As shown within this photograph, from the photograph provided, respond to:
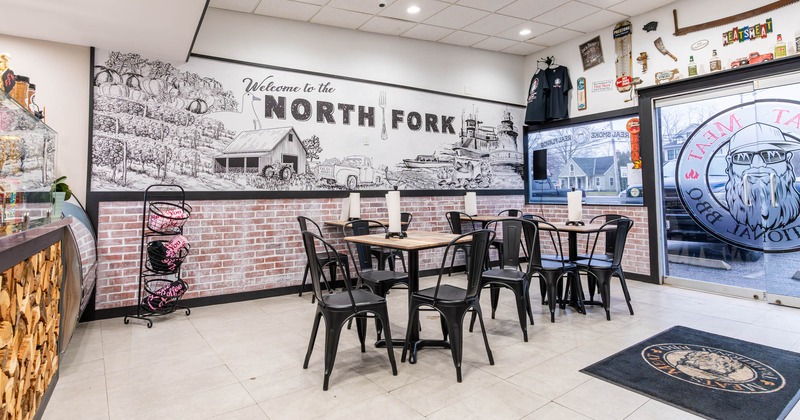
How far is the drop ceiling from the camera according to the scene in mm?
4945

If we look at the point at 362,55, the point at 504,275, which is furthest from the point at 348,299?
the point at 362,55

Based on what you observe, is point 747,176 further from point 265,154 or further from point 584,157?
point 265,154

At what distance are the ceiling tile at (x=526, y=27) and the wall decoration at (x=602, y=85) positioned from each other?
3.58ft

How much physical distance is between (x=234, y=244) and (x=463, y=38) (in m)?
4.56

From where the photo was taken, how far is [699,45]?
503 centimetres

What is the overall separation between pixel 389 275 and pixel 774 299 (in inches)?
170

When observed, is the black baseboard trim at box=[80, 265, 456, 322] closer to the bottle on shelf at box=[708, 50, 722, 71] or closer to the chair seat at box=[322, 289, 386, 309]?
the chair seat at box=[322, 289, 386, 309]

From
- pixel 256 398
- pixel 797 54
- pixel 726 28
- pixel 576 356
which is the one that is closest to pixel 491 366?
pixel 576 356

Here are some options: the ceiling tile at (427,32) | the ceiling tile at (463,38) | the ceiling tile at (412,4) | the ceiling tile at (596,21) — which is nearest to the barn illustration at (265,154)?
the ceiling tile at (412,4)

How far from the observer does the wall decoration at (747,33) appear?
14.7 feet

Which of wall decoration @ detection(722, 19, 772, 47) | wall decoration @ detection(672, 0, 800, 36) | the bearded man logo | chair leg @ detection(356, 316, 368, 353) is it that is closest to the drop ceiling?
wall decoration @ detection(672, 0, 800, 36)

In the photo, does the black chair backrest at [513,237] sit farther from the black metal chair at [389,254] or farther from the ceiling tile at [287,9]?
the ceiling tile at [287,9]

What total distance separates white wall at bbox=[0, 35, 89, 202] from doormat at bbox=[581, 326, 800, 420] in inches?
196

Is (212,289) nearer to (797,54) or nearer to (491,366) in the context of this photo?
(491,366)
